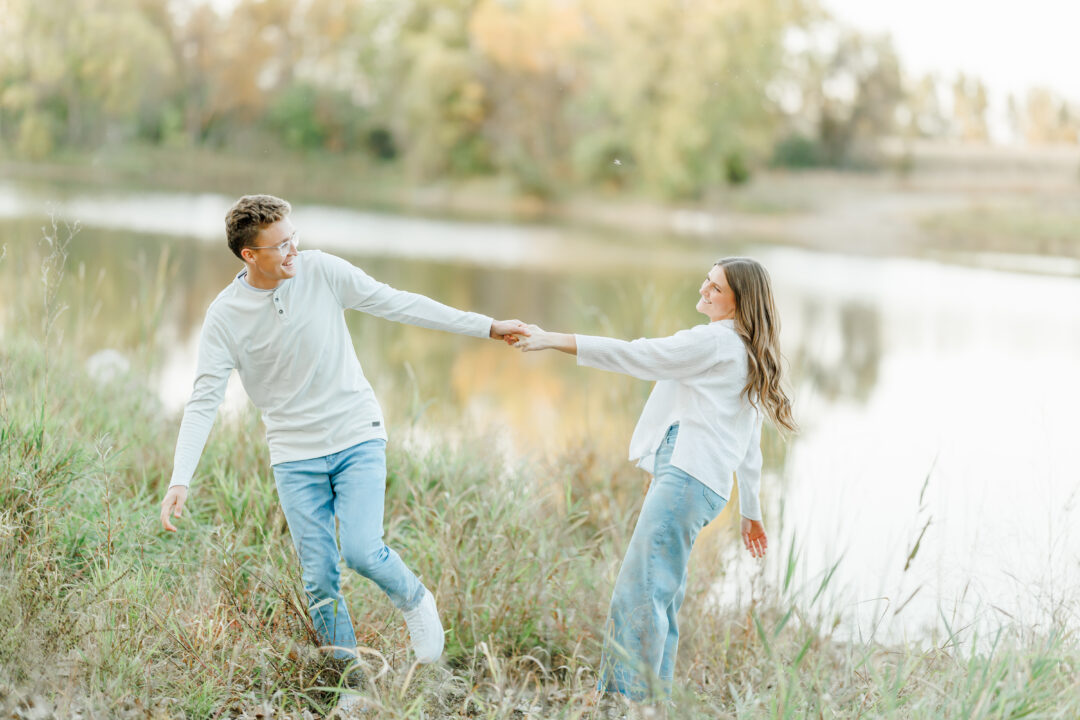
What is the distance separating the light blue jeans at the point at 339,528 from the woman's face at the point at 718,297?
3.59 feet

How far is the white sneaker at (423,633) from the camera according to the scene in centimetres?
289

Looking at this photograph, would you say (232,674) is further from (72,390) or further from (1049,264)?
(1049,264)

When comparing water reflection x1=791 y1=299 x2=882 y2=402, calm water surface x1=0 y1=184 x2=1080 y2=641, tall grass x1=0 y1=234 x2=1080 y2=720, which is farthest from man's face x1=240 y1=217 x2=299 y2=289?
water reflection x1=791 y1=299 x2=882 y2=402

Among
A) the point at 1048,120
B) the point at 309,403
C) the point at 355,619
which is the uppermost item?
the point at 1048,120

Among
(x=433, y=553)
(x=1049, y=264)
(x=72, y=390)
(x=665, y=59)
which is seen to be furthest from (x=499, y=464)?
(x=665, y=59)

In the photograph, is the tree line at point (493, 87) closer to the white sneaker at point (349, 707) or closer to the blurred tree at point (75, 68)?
the blurred tree at point (75, 68)

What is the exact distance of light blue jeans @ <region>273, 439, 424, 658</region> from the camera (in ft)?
9.21

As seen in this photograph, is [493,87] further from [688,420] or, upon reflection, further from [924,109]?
[688,420]

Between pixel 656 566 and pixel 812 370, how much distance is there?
7135mm

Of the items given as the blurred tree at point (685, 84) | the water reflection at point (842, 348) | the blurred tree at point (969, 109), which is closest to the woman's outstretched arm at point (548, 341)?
the water reflection at point (842, 348)

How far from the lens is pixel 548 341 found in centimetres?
293

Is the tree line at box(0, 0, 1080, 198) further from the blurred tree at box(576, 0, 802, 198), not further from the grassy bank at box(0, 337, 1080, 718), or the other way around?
the grassy bank at box(0, 337, 1080, 718)

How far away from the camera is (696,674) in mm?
3486

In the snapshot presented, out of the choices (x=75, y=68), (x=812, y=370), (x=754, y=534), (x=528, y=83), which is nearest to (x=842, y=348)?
(x=812, y=370)
